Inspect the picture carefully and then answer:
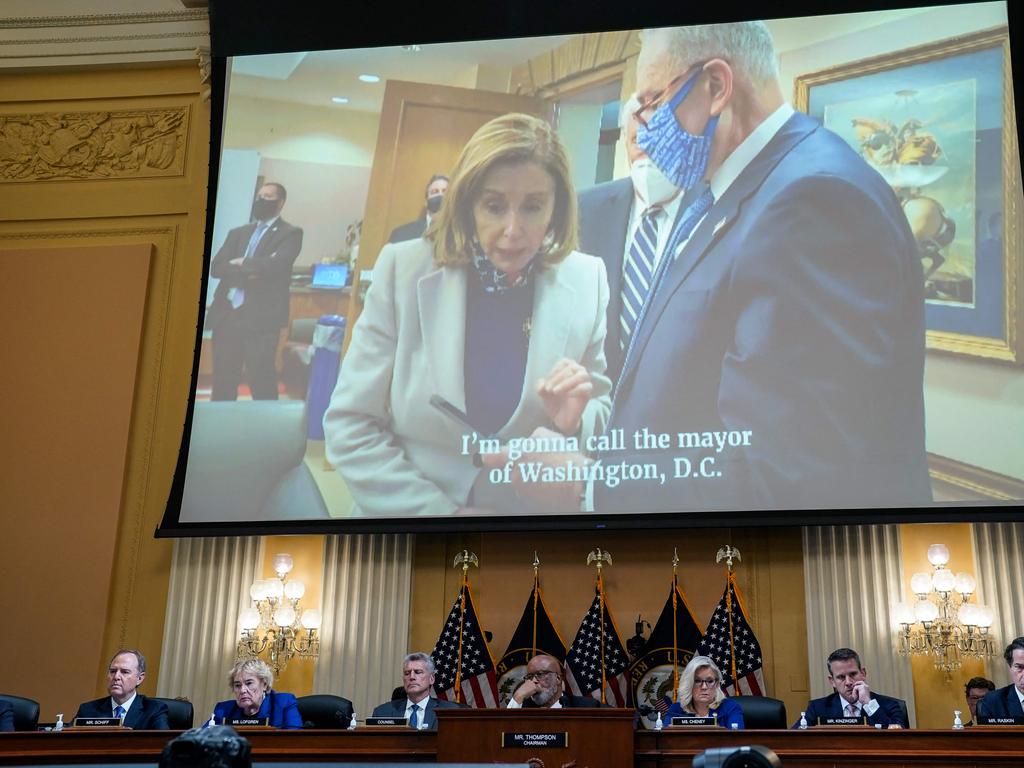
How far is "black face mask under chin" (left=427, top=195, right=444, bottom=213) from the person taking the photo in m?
8.62

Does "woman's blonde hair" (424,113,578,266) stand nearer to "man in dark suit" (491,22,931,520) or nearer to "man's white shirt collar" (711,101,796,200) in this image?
"man in dark suit" (491,22,931,520)

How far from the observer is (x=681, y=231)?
317 inches

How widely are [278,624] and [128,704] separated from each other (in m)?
1.68

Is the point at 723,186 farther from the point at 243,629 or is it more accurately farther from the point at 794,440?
the point at 243,629

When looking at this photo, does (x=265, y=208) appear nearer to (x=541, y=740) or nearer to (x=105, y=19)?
(x=105, y=19)

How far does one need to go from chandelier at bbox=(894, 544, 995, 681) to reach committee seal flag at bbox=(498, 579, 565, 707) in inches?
87.2

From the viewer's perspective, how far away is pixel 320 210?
28.9ft

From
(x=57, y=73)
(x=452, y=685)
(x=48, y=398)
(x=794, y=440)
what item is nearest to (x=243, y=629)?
(x=452, y=685)

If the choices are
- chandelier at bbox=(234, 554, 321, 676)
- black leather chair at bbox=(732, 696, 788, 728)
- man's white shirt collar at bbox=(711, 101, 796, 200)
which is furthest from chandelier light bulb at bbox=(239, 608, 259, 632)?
man's white shirt collar at bbox=(711, 101, 796, 200)

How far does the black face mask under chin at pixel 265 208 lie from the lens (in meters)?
8.86

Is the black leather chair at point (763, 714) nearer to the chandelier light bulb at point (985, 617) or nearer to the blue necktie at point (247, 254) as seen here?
the chandelier light bulb at point (985, 617)

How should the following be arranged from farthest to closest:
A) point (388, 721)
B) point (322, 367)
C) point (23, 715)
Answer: point (322, 367) → point (23, 715) → point (388, 721)

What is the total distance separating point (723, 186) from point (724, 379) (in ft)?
4.38

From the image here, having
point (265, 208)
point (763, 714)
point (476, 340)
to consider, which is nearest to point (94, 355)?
point (265, 208)
